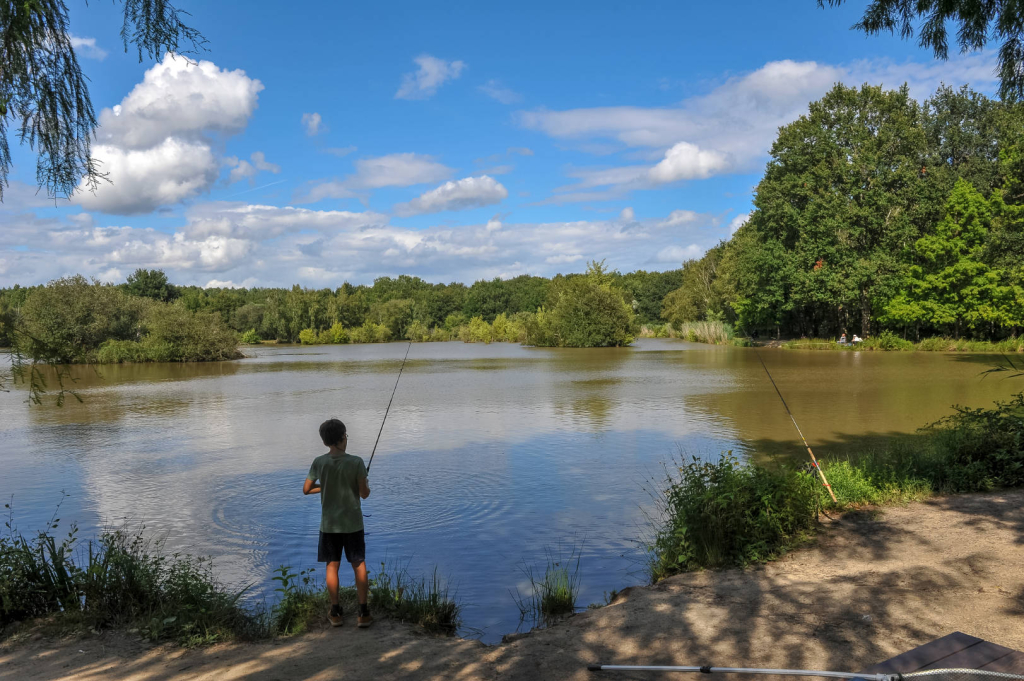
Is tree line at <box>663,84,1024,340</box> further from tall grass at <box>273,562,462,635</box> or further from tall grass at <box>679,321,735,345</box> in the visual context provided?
tall grass at <box>273,562,462,635</box>

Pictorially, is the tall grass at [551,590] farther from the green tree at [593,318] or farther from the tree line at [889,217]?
the green tree at [593,318]

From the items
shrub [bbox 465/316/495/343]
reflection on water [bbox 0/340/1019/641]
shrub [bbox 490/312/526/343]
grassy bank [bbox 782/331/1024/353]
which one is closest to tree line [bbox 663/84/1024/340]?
grassy bank [bbox 782/331/1024/353]

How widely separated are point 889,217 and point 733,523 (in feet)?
130

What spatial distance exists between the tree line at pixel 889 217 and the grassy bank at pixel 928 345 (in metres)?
1.00

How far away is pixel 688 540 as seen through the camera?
6613mm

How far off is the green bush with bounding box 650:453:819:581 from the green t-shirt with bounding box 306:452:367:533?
2.85m

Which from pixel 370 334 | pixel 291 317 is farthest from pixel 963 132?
pixel 291 317

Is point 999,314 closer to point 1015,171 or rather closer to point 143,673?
point 1015,171

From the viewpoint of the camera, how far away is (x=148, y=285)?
3017 inches

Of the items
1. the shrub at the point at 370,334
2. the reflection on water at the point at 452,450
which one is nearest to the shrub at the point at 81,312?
the reflection on water at the point at 452,450

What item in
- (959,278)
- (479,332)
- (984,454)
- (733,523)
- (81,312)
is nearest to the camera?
(733,523)

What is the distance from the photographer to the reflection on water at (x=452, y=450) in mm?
7953

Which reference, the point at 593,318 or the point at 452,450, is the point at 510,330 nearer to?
the point at 593,318

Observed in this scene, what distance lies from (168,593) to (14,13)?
4338 millimetres
